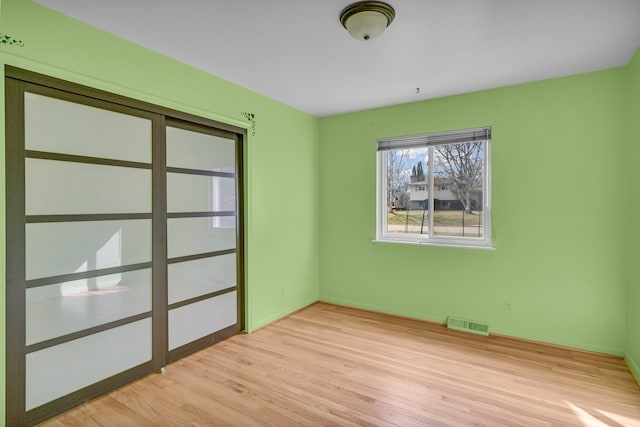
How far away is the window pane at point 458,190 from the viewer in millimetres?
3709

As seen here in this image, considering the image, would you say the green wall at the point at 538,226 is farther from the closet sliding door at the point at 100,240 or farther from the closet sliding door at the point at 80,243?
the closet sliding door at the point at 80,243

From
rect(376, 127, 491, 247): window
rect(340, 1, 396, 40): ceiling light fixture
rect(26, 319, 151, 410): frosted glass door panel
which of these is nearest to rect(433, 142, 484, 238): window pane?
rect(376, 127, 491, 247): window

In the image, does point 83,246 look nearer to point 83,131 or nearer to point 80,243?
point 80,243

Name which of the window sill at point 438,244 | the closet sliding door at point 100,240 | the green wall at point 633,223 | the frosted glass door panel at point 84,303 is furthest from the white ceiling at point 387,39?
the frosted glass door panel at point 84,303

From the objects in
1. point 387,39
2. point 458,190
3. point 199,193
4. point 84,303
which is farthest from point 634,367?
point 84,303

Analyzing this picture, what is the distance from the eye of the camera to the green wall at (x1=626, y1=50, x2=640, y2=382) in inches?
105

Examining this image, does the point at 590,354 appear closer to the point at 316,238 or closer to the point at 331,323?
the point at 331,323

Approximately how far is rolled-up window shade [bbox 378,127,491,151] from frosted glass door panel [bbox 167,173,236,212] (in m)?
2.01

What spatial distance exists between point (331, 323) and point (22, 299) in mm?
2862

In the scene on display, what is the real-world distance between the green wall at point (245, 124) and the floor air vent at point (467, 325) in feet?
6.20

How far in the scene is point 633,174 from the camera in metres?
2.79

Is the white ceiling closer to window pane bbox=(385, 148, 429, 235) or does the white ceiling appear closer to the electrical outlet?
window pane bbox=(385, 148, 429, 235)

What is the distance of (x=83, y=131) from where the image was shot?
7.55 ft

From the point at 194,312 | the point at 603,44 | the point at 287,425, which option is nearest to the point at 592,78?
the point at 603,44
